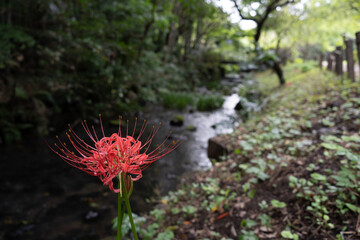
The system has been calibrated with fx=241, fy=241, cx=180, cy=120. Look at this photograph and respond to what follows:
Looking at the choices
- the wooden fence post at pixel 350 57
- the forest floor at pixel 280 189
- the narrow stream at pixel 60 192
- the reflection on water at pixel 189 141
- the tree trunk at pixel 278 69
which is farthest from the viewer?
the tree trunk at pixel 278 69

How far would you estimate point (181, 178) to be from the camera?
4176 mm

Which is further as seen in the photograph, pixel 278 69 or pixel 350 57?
pixel 278 69

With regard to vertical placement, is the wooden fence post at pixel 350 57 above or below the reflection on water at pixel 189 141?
above

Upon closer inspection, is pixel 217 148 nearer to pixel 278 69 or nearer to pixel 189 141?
pixel 189 141

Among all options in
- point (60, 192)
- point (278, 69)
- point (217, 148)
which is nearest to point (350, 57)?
point (217, 148)

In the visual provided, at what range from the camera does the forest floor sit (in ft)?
6.77

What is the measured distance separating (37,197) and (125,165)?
3688mm

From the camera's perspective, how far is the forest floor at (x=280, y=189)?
6.77 feet

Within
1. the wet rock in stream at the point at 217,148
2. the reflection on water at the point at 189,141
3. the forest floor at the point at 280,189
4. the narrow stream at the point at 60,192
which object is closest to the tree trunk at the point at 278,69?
the reflection on water at the point at 189,141

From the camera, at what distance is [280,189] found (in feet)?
8.67

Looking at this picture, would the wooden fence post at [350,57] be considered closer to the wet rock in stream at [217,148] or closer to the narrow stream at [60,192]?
the wet rock in stream at [217,148]

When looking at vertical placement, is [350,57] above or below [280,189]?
above

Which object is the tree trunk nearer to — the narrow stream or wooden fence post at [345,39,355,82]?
wooden fence post at [345,39,355,82]

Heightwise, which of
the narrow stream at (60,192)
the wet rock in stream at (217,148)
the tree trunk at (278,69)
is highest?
the tree trunk at (278,69)
